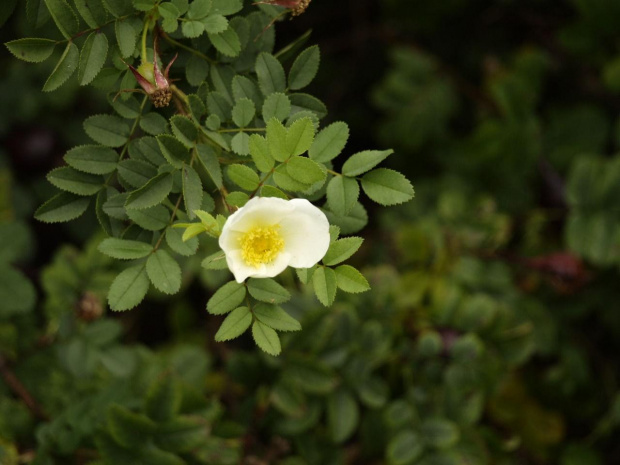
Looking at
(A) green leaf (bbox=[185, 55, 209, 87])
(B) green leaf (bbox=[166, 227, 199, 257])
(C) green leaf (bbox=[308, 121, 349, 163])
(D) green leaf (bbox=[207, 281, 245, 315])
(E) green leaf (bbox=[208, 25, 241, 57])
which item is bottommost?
(D) green leaf (bbox=[207, 281, 245, 315])

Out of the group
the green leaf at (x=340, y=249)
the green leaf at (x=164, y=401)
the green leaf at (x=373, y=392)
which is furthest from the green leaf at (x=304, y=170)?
the green leaf at (x=373, y=392)

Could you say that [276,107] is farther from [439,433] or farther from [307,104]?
[439,433]

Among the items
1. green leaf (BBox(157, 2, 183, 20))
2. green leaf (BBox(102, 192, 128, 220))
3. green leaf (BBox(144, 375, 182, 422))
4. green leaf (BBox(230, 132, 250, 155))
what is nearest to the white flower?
green leaf (BBox(230, 132, 250, 155))

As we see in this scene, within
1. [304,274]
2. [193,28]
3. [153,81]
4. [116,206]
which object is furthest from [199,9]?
[304,274]

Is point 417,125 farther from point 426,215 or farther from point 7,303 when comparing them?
point 7,303

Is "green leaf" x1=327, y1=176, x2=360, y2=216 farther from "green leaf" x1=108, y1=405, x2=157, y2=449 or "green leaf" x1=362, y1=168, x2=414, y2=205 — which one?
"green leaf" x1=108, y1=405, x2=157, y2=449

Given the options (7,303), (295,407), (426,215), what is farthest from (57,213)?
(426,215)

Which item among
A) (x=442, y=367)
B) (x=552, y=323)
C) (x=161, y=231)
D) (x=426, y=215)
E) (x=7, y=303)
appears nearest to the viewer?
(x=161, y=231)
